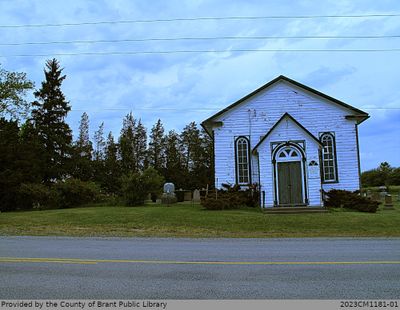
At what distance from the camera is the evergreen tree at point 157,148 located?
2323 inches

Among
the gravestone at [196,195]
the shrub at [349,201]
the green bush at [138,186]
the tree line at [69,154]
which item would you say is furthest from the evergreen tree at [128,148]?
the shrub at [349,201]

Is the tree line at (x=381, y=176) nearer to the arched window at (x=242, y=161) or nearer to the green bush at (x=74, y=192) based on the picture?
the arched window at (x=242, y=161)

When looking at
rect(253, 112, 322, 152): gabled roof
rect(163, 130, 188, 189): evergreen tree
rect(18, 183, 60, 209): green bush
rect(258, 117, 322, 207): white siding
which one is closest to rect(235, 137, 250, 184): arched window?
rect(253, 112, 322, 152): gabled roof

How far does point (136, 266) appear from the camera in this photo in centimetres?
855

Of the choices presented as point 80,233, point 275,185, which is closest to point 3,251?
point 80,233

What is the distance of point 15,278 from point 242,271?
409 cm

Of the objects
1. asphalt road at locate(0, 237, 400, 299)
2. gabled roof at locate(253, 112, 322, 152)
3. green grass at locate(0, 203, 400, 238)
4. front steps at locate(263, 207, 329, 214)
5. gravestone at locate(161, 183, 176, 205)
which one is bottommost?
asphalt road at locate(0, 237, 400, 299)

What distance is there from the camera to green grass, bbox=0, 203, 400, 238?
16.8m

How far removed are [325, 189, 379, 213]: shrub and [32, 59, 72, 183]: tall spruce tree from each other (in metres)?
29.8

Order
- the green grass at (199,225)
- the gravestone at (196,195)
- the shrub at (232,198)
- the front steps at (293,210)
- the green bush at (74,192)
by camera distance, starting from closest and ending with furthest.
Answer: the green grass at (199,225), the front steps at (293,210), the shrub at (232,198), the green bush at (74,192), the gravestone at (196,195)

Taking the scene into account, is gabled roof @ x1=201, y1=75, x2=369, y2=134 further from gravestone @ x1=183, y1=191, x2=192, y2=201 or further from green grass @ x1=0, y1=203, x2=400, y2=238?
gravestone @ x1=183, y1=191, x2=192, y2=201

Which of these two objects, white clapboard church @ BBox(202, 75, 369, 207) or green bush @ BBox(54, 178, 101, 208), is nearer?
white clapboard church @ BBox(202, 75, 369, 207)

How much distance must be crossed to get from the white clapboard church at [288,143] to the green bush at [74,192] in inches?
385

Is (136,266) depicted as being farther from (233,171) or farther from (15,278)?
(233,171)
